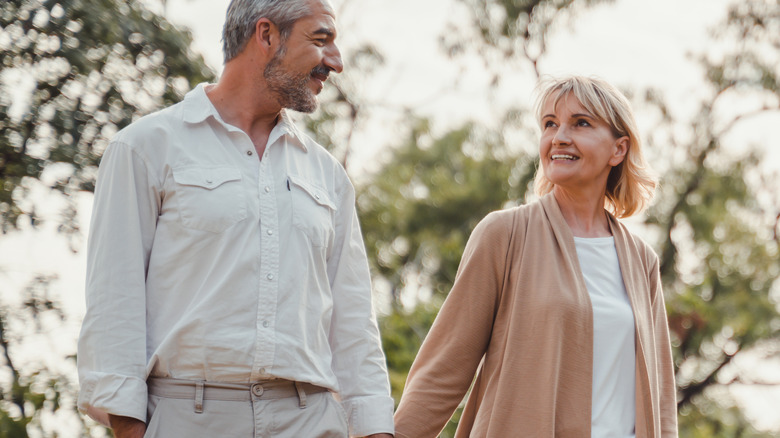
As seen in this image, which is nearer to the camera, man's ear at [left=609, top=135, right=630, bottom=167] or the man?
the man

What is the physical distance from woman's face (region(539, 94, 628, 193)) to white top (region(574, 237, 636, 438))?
0.31 m

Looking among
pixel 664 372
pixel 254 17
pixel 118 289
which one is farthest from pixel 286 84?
pixel 664 372

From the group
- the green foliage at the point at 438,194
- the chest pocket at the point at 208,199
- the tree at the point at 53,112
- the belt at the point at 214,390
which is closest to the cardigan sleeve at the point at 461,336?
the belt at the point at 214,390

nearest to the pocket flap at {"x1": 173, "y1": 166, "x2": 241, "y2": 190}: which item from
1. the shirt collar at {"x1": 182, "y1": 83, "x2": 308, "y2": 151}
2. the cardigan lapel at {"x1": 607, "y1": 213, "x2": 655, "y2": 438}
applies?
the shirt collar at {"x1": 182, "y1": 83, "x2": 308, "y2": 151}

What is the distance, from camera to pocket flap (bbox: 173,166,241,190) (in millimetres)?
2437

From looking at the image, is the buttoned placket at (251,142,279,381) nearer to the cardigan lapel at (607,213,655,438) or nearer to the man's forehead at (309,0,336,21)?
the man's forehead at (309,0,336,21)

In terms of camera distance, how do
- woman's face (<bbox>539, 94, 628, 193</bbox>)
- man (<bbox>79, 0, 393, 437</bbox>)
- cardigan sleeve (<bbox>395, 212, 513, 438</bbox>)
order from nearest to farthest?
man (<bbox>79, 0, 393, 437</bbox>) → cardigan sleeve (<bbox>395, 212, 513, 438</bbox>) → woman's face (<bbox>539, 94, 628, 193</bbox>)

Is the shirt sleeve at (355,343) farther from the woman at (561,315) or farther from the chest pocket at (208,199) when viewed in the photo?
the chest pocket at (208,199)

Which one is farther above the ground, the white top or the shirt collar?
the shirt collar

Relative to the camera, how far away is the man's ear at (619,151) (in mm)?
3330

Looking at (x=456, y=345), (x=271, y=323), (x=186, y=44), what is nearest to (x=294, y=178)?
(x=271, y=323)

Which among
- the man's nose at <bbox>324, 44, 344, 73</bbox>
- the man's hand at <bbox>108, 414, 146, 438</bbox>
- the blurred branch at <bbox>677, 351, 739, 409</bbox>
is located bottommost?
the blurred branch at <bbox>677, 351, 739, 409</bbox>

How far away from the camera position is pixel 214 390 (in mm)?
2393

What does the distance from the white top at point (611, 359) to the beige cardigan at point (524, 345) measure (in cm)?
4
